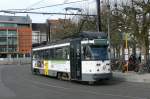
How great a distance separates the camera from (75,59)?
27.9 metres

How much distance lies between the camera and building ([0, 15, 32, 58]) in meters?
148

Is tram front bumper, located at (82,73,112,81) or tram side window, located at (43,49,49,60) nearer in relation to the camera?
tram front bumper, located at (82,73,112,81)

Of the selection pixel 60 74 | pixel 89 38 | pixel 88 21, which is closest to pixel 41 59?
pixel 60 74

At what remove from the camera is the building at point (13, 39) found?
148m

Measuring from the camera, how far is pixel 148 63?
35062mm

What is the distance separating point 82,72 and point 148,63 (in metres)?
10.1

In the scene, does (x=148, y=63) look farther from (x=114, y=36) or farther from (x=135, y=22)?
(x=114, y=36)

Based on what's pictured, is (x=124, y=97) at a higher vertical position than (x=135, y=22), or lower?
lower

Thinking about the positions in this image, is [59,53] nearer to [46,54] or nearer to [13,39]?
[46,54]

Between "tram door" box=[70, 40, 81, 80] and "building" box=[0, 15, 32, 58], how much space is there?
119m

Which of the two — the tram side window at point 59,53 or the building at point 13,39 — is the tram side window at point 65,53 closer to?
the tram side window at point 59,53

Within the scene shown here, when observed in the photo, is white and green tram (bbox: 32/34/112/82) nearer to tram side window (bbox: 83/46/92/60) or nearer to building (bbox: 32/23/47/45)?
tram side window (bbox: 83/46/92/60)

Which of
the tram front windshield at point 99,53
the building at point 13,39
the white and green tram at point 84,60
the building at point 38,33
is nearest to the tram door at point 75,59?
the white and green tram at point 84,60

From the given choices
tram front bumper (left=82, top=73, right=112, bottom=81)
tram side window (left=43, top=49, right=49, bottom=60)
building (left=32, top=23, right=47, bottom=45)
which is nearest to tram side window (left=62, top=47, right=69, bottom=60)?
tram front bumper (left=82, top=73, right=112, bottom=81)
